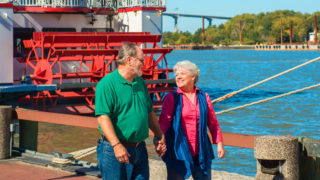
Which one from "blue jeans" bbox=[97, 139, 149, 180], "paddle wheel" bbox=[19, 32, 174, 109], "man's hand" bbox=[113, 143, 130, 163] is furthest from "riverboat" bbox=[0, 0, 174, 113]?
"man's hand" bbox=[113, 143, 130, 163]

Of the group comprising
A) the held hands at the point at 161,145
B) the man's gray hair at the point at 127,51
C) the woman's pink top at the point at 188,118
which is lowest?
the held hands at the point at 161,145

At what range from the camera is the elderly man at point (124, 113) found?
134 inches

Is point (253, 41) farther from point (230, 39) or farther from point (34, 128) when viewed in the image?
point (34, 128)

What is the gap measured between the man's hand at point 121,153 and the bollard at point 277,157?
3.32 feet

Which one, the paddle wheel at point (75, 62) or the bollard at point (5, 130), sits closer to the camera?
the bollard at point (5, 130)

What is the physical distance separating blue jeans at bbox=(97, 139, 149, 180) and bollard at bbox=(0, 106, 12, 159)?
2.86 meters

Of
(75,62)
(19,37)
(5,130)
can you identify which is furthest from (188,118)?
(75,62)

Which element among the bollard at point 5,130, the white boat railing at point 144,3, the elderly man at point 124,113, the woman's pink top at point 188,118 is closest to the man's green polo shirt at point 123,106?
the elderly man at point 124,113

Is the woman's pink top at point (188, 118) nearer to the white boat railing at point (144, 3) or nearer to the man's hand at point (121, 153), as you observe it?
the man's hand at point (121, 153)

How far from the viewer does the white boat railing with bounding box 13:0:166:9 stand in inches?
621

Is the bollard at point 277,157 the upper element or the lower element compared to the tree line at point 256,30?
lower

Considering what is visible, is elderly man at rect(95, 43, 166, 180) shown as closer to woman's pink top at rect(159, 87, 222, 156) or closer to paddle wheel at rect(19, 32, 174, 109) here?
woman's pink top at rect(159, 87, 222, 156)

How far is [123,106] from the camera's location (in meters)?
3.45

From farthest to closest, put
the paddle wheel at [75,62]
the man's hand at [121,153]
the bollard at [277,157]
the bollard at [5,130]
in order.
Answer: the paddle wheel at [75,62] → the bollard at [5,130] → the bollard at [277,157] → the man's hand at [121,153]
